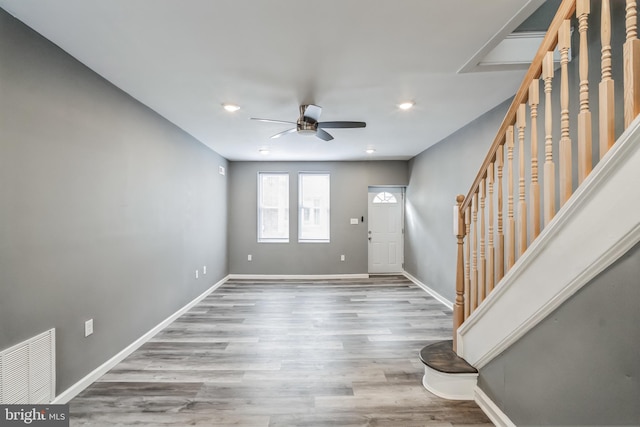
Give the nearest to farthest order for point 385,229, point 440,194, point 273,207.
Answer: point 440,194 → point 273,207 → point 385,229

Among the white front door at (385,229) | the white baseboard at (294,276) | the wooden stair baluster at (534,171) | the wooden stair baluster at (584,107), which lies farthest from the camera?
the white front door at (385,229)

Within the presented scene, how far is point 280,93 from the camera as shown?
2.60 metres

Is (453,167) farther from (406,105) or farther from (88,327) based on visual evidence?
(88,327)

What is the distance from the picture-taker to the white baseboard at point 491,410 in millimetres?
1764

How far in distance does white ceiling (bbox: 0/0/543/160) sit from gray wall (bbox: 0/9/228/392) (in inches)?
9.5

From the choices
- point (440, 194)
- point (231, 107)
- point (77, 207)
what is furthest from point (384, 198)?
point (77, 207)

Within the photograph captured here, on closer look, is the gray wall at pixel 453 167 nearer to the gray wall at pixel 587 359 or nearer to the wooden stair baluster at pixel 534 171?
the wooden stair baluster at pixel 534 171

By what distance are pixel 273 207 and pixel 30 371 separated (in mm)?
4535

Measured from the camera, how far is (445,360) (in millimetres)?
2176

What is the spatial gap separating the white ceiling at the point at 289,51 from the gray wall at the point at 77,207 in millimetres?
242

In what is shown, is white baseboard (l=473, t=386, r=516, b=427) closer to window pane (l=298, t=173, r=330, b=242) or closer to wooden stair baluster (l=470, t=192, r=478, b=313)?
wooden stair baluster (l=470, t=192, r=478, b=313)

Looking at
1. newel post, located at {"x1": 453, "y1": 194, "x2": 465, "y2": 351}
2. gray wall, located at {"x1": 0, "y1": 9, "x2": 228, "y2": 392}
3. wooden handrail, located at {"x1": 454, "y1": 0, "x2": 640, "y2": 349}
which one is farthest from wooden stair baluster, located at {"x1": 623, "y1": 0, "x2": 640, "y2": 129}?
gray wall, located at {"x1": 0, "y1": 9, "x2": 228, "y2": 392}

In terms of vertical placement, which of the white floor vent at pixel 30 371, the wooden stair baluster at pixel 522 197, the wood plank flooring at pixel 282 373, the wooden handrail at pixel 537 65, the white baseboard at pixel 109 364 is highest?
the wooden handrail at pixel 537 65

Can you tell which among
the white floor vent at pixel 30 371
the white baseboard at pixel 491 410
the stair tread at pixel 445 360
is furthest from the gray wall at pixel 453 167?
the white floor vent at pixel 30 371
